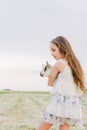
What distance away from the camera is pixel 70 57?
618 cm

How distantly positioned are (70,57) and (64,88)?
1.30 feet

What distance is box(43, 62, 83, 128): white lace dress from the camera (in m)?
5.98

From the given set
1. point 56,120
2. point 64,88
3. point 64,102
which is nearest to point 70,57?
point 64,88

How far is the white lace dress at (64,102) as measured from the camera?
235 inches

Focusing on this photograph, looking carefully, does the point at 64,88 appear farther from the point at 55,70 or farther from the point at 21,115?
the point at 21,115

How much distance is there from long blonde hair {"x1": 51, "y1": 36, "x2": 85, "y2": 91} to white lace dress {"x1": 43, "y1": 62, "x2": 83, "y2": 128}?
61 mm

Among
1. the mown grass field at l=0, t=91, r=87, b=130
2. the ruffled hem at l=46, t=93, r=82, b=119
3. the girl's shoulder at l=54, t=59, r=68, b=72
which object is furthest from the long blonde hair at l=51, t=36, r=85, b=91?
the mown grass field at l=0, t=91, r=87, b=130

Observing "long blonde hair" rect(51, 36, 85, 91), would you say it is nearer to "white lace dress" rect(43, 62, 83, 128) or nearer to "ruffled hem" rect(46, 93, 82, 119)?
"white lace dress" rect(43, 62, 83, 128)

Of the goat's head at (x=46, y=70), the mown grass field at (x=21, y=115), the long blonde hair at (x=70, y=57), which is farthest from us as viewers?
the mown grass field at (x=21, y=115)

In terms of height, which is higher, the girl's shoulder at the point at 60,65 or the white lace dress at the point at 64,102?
the girl's shoulder at the point at 60,65

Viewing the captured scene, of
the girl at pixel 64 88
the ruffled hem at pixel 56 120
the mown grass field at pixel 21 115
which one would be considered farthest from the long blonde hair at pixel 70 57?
the mown grass field at pixel 21 115

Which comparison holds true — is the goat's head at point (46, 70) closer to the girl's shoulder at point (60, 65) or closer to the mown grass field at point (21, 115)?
the girl's shoulder at point (60, 65)

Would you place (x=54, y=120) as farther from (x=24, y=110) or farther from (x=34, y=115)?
(x=24, y=110)

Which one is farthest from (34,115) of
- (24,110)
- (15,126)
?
(15,126)
